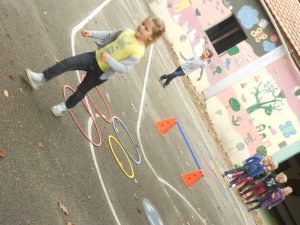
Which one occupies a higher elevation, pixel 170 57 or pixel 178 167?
pixel 170 57

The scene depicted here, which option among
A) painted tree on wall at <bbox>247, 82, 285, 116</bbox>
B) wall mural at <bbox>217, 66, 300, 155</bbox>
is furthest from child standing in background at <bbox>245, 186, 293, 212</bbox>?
painted tree on wall at <bbox>247, 82, 285, 116</bbox>

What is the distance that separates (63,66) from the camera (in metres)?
6.57

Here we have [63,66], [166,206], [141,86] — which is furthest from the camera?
[141,86]

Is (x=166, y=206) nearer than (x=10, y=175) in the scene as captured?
No

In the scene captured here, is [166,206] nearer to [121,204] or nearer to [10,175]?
[121,204]

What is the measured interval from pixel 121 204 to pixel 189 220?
2941mm

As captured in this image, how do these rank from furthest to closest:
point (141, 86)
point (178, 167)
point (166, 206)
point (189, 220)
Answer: point (141, 86)
point (178, 167)
point (189, 220)
point (166, 206)

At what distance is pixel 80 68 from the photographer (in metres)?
6.73

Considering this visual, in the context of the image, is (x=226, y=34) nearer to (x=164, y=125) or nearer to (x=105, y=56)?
(x=164, y=125)

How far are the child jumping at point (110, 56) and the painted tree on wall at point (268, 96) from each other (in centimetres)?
1164

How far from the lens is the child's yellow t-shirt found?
6.61m

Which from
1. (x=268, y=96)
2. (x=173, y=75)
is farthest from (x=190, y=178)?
(x=268, y=96)

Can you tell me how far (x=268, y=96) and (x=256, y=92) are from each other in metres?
0.47

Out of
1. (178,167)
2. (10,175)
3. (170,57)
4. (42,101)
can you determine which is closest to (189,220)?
(178,167)
